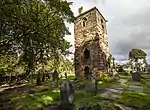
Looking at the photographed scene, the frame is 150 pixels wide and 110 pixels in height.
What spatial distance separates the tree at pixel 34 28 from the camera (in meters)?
12.1

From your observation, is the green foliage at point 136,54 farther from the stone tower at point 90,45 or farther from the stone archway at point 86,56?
the stone archway at point 86,56

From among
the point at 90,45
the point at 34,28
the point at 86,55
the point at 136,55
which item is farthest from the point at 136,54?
the point at 34,28

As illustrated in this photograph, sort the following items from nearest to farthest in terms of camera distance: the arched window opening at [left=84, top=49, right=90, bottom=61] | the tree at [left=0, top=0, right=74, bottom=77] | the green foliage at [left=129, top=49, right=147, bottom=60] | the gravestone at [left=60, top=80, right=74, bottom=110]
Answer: the gravestone at [left=60, top=80, right=74, bottom=110], the tree at [left=0, top=0, right=74, bottom=77], the arched window opening at [left=84, top=49, right=90, bottom=61], the green foliage at [left=129, top=49, right=147, bottom=60]

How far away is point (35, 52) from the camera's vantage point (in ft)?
48.0

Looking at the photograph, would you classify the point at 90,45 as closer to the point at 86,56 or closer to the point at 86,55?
the point at 86,55

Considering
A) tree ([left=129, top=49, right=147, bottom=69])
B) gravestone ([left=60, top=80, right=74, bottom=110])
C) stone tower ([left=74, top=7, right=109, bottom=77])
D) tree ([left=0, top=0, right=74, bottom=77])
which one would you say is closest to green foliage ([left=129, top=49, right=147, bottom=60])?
tree ([left=129, top=49, right=147, bottom=69])

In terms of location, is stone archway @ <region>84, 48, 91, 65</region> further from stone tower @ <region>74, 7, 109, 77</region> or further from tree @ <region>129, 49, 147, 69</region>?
tree @ <region>129, 49, 147, 69</region>

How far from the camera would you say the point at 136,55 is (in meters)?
71.8

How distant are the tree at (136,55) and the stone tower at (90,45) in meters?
39.2

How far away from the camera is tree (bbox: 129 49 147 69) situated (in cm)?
7190

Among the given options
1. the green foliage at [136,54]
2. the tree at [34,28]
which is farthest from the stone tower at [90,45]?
the green foliage at [136,54]

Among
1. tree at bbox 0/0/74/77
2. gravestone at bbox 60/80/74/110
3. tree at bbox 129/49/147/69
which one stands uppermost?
tree at bbox 129/49/147/69

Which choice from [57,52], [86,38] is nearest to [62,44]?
[57,52]

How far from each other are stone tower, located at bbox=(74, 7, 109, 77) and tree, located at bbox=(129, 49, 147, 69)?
39229mm
